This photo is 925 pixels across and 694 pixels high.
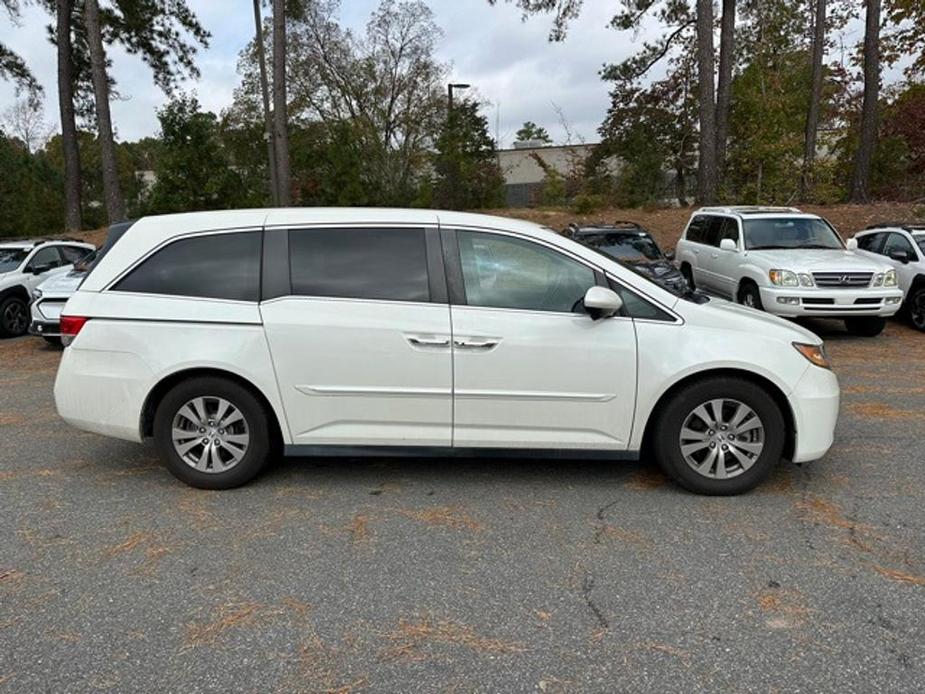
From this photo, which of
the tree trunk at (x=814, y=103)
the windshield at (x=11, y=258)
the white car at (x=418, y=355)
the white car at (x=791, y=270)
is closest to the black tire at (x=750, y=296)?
the white car at (x=791, y=270)

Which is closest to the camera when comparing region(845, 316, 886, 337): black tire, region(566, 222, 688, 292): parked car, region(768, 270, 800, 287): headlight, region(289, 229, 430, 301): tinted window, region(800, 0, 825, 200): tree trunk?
region(289, 229, 430, 301): tinted window

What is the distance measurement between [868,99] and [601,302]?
732 inches

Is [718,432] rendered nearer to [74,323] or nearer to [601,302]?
[601,302]

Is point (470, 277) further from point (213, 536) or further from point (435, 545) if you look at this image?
point (213, 536)

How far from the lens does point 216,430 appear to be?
13.6ft

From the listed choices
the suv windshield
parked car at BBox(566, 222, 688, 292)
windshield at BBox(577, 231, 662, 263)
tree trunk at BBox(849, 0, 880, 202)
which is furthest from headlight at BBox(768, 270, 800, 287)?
tree trunk at BBox(849, 0, 880, 202)

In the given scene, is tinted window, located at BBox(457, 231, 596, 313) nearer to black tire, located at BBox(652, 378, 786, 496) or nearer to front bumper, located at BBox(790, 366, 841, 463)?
black tire, located at BBox(652, 378, 786, 496)

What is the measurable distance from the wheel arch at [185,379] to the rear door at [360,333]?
167mm

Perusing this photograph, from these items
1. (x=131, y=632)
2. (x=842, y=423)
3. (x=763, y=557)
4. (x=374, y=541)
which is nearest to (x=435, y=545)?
(x=374, y=541)

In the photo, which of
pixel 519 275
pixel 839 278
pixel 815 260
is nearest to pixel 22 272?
pixel 519 275

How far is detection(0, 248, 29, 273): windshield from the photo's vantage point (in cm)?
1048

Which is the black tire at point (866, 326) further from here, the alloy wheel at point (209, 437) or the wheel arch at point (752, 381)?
the alloy wheel at point (209, 437)

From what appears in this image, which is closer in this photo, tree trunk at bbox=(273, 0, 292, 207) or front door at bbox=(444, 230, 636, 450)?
front door at bbox=(444, 230, 636, 450)

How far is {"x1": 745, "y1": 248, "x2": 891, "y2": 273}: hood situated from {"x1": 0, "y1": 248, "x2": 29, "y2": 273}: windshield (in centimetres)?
1162
